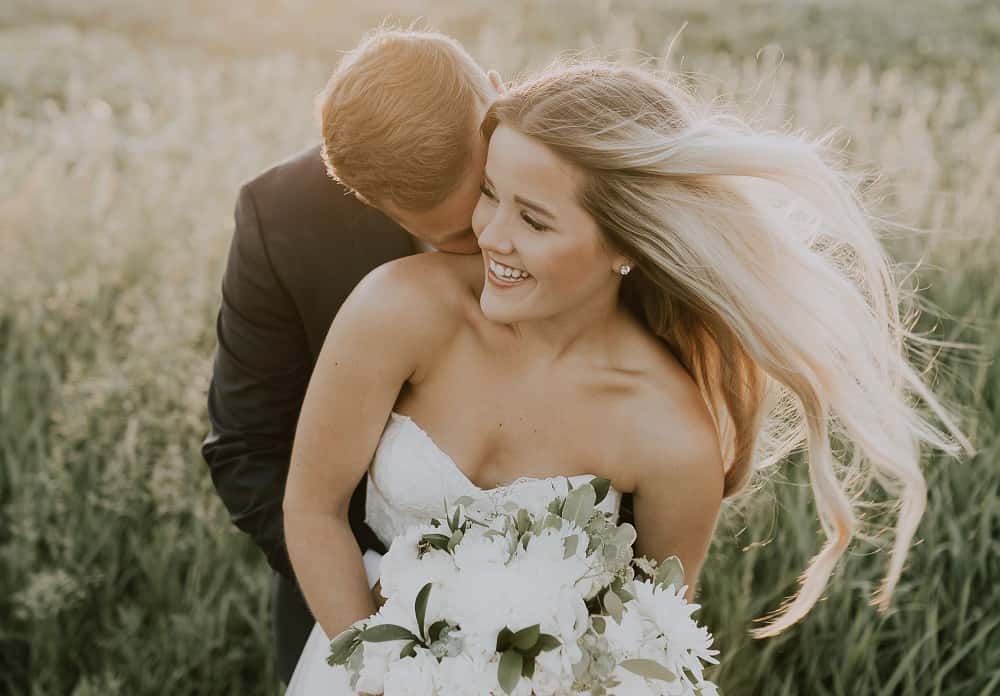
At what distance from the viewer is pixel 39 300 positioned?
4.52m

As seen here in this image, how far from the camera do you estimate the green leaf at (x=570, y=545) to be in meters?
1.79

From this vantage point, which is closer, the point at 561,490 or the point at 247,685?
the point at 561,490

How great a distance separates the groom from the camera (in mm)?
2268

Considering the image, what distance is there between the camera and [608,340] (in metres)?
2.42

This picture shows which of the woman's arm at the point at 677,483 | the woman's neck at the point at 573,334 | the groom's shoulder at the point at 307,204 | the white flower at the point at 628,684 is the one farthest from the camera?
the groom's shoulder at the point at 307,204

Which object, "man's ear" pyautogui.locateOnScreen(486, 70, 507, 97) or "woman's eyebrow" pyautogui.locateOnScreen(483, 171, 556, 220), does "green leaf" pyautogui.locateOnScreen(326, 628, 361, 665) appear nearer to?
"woman's eyebrow" pyautogui.locateOnScreen(483, 171, 556, 220)

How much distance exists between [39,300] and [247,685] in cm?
199

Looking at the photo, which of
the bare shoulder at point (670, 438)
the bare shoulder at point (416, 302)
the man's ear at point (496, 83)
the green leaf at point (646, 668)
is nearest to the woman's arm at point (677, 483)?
the bare shoulder at point (670, 438)

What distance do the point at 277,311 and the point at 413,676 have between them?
1.27 m

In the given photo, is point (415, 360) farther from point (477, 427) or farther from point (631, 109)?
point (631, 109)

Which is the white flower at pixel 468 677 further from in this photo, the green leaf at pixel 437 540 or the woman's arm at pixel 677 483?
the woman's arm at pixel 677 483

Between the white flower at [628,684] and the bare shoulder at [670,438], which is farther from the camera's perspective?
the bare shoulder at [670,438]

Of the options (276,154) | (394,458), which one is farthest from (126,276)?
(394,458)

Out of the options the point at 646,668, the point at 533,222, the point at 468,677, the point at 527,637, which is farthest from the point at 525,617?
the point at 533,222
